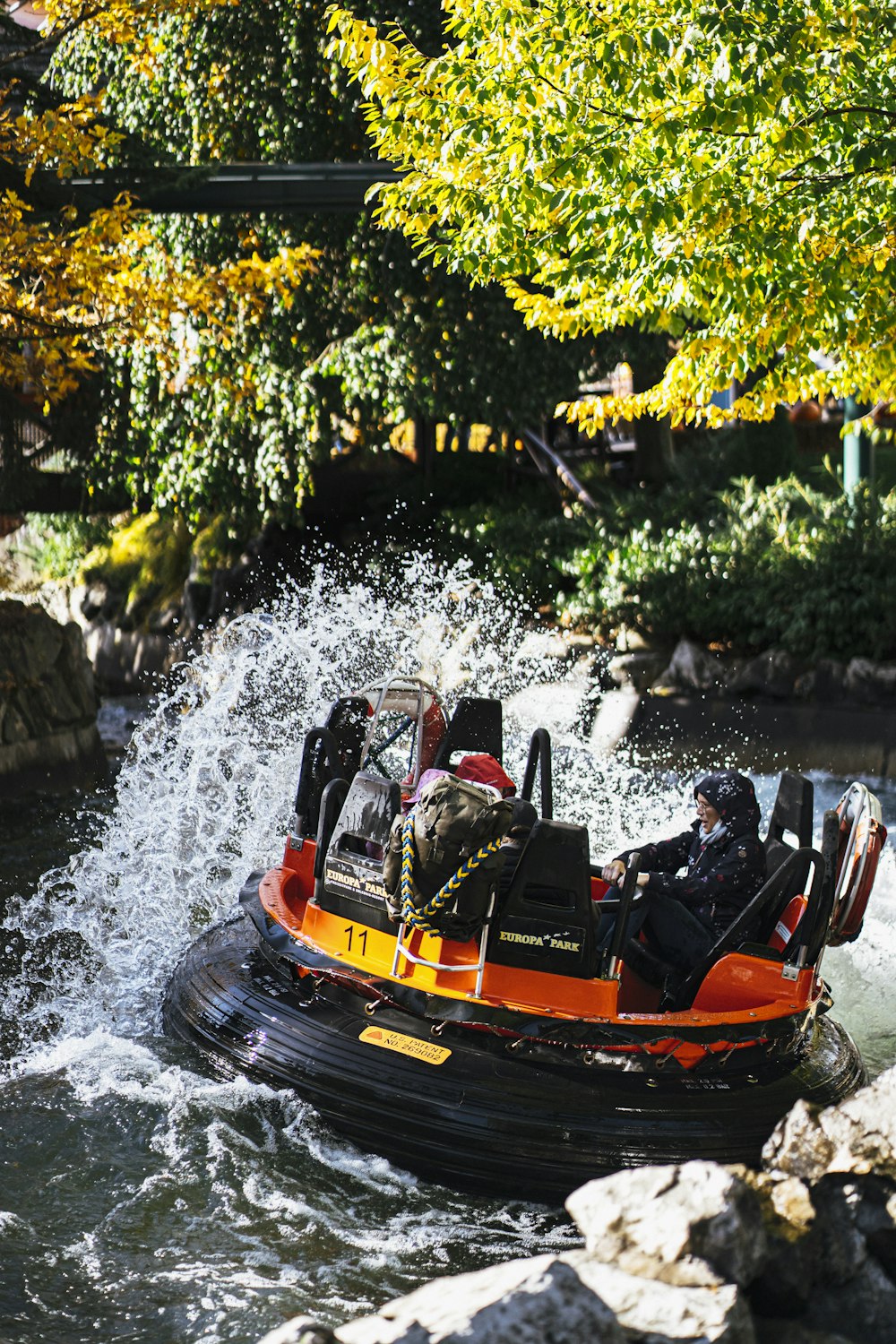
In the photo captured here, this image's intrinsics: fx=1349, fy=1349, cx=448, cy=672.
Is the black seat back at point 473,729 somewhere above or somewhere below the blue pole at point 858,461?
below

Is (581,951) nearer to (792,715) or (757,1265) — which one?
(757,1265)

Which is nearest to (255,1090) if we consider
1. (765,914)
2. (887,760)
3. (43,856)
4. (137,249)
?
(765,914)

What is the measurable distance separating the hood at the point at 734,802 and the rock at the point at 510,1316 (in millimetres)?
3036

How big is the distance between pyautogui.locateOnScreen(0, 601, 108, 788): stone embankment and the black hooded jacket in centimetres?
817

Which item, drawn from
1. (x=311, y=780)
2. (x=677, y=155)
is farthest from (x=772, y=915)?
(x=677, y=155)

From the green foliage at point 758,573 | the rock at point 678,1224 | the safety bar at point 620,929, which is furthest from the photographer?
the green foliage at point 758,573

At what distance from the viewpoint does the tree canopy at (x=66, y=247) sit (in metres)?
10.3

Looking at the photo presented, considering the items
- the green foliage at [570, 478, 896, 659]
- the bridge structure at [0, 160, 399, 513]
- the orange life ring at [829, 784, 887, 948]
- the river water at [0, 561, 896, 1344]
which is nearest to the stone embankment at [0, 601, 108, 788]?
the river water at [0, 561, 896, 1344]

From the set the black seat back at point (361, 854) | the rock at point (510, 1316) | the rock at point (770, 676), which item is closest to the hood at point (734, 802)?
the black seat back at point (361, 854)

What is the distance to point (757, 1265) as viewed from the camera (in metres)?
3.57

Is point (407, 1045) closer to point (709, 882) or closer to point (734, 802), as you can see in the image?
point (709, 882)

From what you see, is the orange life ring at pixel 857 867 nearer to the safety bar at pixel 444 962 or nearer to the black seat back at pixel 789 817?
the black seat back at pixel 789 817

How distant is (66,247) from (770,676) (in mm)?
8051

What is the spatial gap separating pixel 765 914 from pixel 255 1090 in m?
2.33
